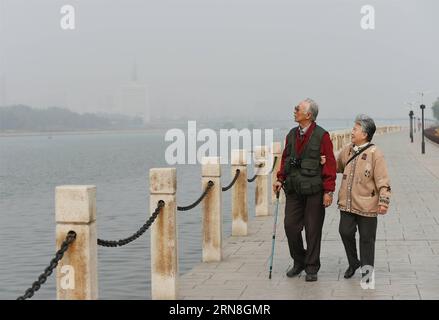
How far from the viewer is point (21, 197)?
41.5m

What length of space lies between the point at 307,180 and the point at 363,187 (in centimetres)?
62

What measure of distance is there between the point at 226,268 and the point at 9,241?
12643 mm

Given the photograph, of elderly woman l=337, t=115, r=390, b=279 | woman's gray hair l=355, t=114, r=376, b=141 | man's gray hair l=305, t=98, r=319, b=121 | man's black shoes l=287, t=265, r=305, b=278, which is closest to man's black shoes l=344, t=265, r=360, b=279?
elderly woman l=337, t=115, r=390, b=279

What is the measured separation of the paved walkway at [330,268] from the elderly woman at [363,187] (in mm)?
569

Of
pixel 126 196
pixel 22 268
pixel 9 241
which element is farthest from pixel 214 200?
pixel 126 196

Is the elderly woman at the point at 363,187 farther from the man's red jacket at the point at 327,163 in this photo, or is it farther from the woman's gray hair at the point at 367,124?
the man's red jacket at the point at 327,163

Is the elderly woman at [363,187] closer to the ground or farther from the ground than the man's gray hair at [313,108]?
closer to the ground

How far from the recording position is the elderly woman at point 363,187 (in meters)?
7.91

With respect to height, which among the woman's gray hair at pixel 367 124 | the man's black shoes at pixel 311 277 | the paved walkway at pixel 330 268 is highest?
the woman's gray hair at pixel 367 124

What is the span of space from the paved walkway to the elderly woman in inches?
22.4

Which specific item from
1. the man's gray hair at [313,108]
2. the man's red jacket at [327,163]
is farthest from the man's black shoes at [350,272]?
the man's gray hair at [313,108]

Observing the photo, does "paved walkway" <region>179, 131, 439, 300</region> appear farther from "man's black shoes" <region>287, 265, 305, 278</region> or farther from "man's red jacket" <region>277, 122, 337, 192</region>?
"man's red jacket" <region>277, 122, 337, 192</region>

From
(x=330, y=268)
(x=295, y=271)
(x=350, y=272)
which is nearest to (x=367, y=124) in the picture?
→ (x=350, y=272)

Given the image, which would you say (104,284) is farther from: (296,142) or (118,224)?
(118,224)
